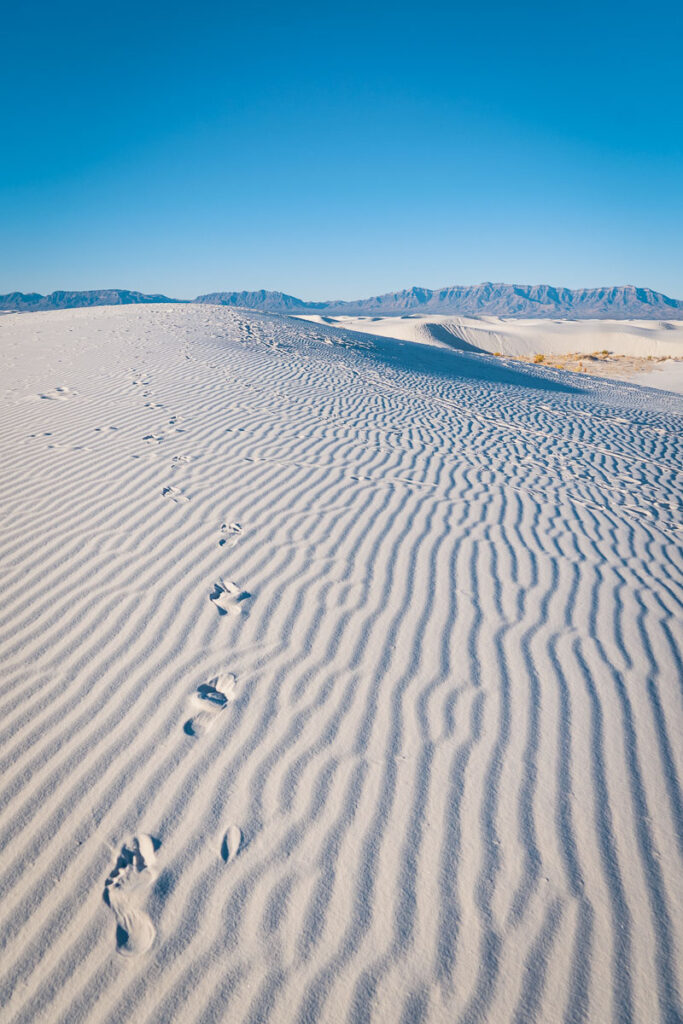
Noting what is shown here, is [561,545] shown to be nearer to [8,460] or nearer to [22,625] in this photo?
[22,625]

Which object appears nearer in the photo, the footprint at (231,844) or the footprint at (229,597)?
the footprint at (231,844)

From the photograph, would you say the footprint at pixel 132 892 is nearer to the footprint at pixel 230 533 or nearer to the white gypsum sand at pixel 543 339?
the footprint at pixel 230 533

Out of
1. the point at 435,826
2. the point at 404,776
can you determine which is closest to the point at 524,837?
the point at 435,826

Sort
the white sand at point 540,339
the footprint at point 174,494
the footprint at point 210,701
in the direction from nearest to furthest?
the footprint at point 210,701 < the footprint at point 174,494 < the white sand at point 540,339

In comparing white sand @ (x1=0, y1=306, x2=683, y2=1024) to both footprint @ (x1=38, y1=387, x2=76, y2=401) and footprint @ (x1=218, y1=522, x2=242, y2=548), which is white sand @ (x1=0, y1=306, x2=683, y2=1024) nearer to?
footprint @ (x1=218, y1=522, x2=242, y2=548)

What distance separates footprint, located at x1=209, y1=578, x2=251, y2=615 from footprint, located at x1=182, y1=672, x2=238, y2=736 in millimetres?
500

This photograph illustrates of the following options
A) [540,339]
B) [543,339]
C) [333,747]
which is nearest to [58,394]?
[333,747]

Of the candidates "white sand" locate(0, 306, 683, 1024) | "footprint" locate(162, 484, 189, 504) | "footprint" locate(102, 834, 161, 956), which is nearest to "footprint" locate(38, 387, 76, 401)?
"white sand" locate(0, 306, 683, 1024)

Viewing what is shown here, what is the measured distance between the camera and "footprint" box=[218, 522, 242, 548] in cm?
377

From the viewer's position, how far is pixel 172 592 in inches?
127

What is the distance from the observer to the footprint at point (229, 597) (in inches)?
122

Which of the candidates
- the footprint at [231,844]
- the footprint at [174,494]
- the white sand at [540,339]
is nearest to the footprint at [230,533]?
the footprint at [174,494]

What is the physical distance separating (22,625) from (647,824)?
10.6ft

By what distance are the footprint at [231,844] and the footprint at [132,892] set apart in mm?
243
